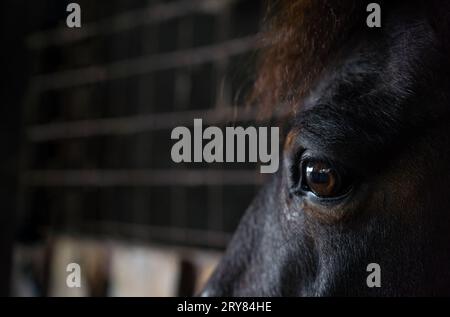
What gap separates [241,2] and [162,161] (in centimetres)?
83

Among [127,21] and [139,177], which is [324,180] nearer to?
[139,177]

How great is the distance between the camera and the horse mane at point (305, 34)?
94 cm

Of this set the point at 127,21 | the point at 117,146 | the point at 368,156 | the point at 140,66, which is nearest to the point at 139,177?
the point at 117,146

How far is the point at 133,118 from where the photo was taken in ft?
10.5

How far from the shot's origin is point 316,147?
87 cm

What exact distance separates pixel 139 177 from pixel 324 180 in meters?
2.33

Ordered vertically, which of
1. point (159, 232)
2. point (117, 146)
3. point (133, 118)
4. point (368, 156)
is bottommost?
point (159, 232)

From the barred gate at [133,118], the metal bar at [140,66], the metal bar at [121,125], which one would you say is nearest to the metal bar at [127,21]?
the barred gate at [133,118]

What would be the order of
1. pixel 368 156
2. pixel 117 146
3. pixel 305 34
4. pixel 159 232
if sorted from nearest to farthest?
pixel 368 156 < pixel 305 34 < pixel 159 232 < pixel 117 146

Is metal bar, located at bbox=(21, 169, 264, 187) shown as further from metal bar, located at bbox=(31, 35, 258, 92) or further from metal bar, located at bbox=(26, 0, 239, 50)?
metal bar, located at bbox=(26, 0, 239, 50)

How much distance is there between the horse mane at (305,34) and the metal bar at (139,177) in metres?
1.07

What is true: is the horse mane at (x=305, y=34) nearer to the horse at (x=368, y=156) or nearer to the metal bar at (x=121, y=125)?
the horse at (x=368, y=156)
